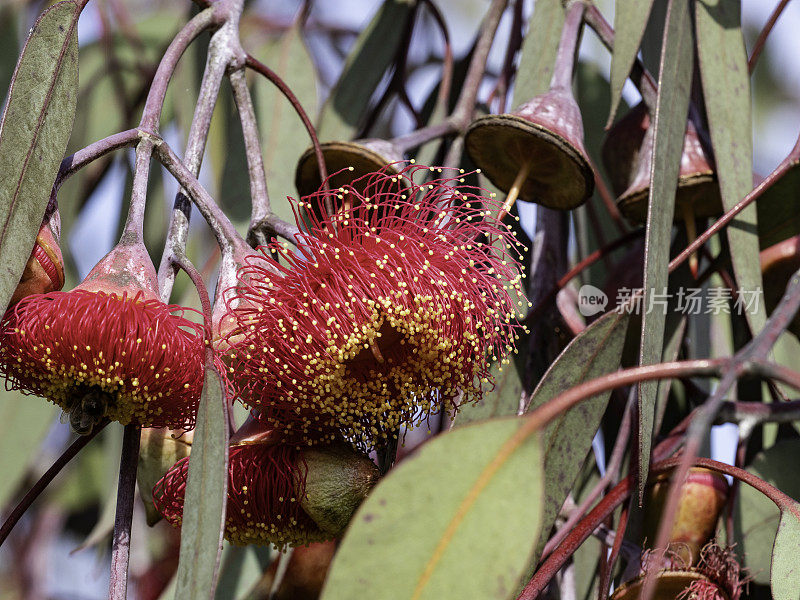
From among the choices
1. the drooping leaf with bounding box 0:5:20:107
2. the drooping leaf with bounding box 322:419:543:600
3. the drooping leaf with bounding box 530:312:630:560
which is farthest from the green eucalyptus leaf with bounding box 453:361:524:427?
the drooping leaf with bounding box 0:5:20:107

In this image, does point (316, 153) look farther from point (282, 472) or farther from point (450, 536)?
point (450, 536)

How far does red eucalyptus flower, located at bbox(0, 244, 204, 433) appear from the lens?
2.61 ft

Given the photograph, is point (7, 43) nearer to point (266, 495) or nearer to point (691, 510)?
point (266, 495)

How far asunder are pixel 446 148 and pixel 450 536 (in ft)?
3.34

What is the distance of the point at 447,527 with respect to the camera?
0.61 meters

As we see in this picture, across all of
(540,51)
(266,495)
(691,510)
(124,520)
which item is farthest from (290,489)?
(540,51)

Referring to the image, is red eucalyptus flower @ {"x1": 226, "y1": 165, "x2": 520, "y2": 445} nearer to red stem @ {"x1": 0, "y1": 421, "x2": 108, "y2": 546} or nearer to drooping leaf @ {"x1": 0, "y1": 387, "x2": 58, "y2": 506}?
red stem @ {"x1": 0, "y1": 421, "x2": 108, "y2": 546}

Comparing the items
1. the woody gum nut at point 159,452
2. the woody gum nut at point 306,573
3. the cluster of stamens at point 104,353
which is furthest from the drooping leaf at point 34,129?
the woody gum nut at point 306,573

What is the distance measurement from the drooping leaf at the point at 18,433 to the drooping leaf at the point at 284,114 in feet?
1.76

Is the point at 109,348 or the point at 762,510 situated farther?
the point at 762,510

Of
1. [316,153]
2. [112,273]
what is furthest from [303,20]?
[112,273]

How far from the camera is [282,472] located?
872 mm

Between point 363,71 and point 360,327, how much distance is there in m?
0.93
